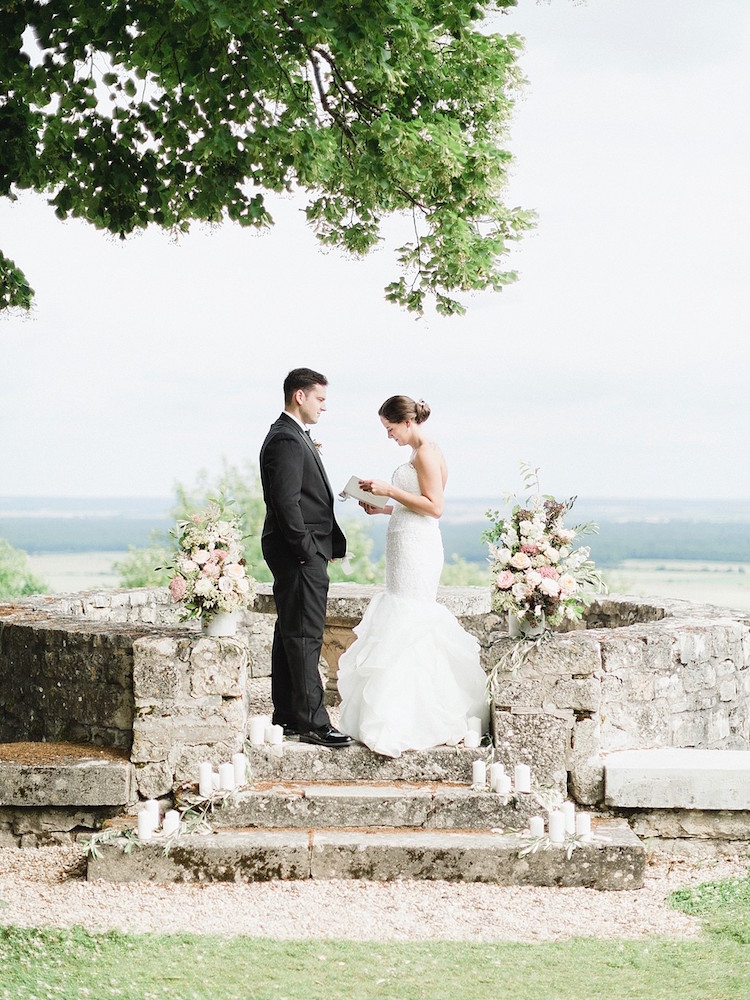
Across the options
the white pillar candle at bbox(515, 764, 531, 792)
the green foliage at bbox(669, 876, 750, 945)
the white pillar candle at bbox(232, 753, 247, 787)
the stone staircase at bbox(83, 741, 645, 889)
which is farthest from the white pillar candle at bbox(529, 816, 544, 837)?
the white pillar candle at bbox(232, 753, 247, 787)

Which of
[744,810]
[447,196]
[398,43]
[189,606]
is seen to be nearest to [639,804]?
[744,810]

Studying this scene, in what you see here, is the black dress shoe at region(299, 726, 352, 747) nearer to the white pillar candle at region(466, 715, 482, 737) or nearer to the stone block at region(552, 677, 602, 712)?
the white pillar candle at region(466, 715, 482, 737)

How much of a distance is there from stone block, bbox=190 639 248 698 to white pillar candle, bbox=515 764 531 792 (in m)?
1.77

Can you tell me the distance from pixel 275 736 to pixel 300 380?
89.4 inches

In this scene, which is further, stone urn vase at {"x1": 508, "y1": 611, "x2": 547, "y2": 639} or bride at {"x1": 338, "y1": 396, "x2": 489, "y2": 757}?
bride at {"x1": 338, "y1": 396, "x2": 489, "y2": 757}

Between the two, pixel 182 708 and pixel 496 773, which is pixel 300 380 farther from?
pixel 496 773

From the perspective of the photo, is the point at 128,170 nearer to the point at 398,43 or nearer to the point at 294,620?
the point at 398,43

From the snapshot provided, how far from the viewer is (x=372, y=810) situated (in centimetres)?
628

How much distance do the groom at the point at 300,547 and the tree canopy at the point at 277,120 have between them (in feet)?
7.44

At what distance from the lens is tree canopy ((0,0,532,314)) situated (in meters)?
7.15

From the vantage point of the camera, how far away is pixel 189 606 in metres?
6.61

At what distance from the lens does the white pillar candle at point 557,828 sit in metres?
6.05

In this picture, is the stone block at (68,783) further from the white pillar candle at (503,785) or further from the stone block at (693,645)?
the stone block at (693,645)

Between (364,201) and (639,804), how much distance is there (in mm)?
6815
